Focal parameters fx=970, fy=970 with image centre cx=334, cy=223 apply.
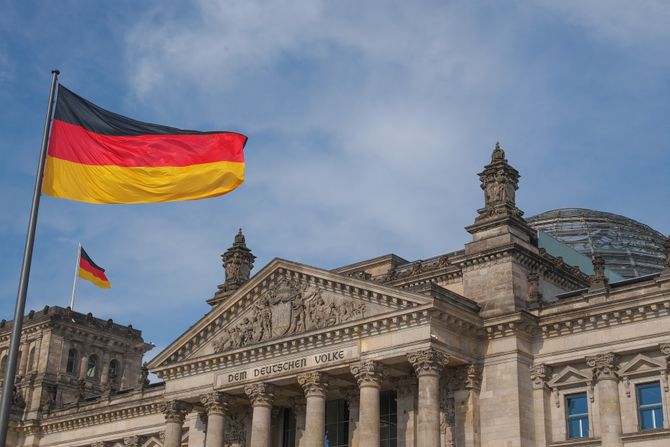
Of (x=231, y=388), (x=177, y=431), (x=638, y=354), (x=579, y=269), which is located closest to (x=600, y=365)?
(x=638, y=354)

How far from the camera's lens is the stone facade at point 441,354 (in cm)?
3931

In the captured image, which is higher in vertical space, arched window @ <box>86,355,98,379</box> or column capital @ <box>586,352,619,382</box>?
arched window @ <box>86,355,98,379</box>

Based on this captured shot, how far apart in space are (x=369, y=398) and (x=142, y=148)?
63.3 ft

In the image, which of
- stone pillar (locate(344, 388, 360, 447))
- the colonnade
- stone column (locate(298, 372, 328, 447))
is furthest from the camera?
stone pillar (locate(344, 388, 360, 447))

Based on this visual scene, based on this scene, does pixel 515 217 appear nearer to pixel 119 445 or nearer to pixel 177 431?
pixel 177 431

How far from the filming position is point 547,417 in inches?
1609

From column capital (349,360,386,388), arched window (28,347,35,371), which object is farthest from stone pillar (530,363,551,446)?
arched window (28,347,35,371)

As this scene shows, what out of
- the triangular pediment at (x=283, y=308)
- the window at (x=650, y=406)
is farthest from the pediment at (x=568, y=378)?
the triangular pediment at (x=283, y=308)

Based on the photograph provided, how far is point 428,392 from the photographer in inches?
1556

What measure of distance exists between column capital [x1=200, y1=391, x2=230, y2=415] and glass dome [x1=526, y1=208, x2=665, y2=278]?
2787 cm

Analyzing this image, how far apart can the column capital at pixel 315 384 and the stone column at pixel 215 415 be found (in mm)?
5674

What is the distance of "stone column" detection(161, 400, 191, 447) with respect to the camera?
4934 centimetres

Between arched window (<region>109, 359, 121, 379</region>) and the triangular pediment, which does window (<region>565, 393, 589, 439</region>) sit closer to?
the triangular pediment

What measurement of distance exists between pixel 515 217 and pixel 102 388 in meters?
39.6
